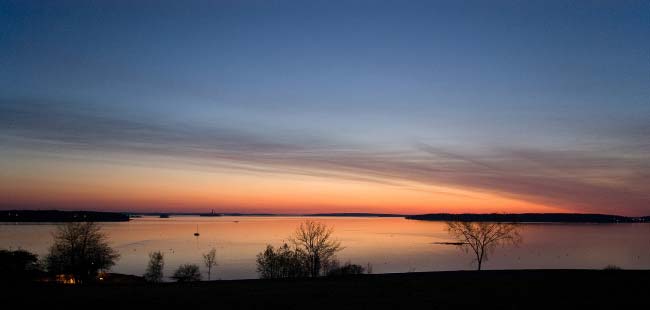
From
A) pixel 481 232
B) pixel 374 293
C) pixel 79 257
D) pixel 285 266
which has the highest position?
pixel 481 232

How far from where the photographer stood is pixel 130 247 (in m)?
120

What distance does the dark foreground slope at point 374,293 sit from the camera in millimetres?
19656

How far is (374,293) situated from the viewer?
22828 mm

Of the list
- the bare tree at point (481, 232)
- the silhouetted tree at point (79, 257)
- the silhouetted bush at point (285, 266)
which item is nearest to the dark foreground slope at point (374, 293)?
the bare tree at point (481, 232)

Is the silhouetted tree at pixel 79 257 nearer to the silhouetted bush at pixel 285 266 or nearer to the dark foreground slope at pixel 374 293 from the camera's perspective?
the silhouetted bush at pixel 285 266

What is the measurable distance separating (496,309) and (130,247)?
118 metres

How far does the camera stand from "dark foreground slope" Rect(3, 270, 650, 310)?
1966 centimetres

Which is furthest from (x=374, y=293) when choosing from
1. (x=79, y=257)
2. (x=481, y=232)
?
(x=79, y=257)

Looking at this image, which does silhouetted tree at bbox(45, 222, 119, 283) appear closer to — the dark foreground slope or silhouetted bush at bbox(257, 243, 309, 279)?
silhouetted bush at bbox(257, 243, 309, 279)

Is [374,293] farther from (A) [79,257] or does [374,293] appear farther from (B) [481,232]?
(A) [79,257]

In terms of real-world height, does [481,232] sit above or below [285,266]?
above

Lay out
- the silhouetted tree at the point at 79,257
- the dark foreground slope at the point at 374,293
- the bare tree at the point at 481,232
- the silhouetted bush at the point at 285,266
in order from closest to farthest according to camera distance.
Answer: the dark foreground slope at the point at 374,293 → the bare tree at the point at 481,232 → the silhouetted tree at the point at 79,257 → the silhouetted bush at the point at 285,266

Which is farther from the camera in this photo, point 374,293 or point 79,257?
point 79,257

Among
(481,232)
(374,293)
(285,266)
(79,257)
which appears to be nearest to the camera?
(374,293)
